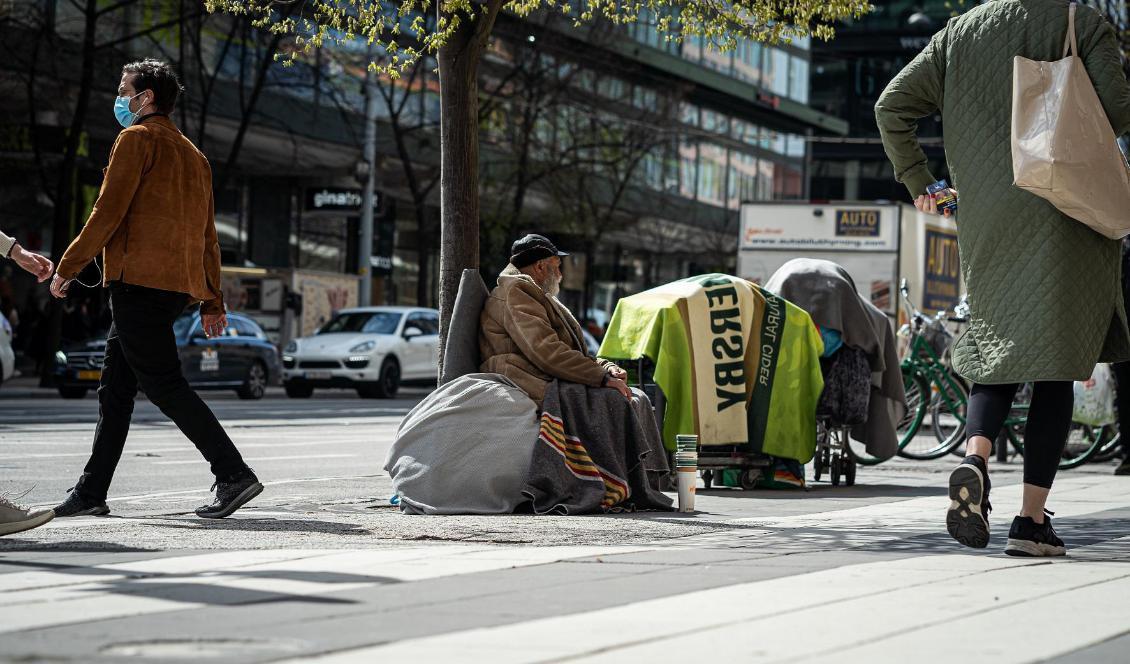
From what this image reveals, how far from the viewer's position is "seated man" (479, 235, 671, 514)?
8445mm

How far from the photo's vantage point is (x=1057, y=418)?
21.2 feet

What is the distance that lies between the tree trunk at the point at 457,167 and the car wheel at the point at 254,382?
18.5 m

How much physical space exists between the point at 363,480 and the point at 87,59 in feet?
58.5

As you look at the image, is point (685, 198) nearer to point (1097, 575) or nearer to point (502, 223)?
point (502, 223)

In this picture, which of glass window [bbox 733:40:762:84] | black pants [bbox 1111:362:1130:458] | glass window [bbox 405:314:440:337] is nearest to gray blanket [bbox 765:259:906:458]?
black pants [bbox 1111:362:1130:458]

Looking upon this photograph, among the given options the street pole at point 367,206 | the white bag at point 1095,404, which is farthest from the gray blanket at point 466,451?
the street pole at point 367,206

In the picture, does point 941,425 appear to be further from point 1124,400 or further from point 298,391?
point 298,391

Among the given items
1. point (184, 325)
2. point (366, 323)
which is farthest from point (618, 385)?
point (366, 323)

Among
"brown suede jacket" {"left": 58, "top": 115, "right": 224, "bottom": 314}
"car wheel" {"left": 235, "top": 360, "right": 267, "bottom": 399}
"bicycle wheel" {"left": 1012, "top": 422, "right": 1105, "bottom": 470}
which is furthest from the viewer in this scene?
"car wheel" {"left": 235, "top": 360, "right": 267, "bottom": 399}

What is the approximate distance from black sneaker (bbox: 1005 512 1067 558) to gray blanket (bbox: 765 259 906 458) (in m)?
5.27

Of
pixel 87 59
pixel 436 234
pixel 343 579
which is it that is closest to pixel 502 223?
pixel 436 234

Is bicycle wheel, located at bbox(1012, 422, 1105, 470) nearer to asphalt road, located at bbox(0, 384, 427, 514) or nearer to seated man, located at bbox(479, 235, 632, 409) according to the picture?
asphalt road, located at bbox(0, 384, 427, 514)

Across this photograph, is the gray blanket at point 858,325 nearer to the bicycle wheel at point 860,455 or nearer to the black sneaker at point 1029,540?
the bicycle wheel at point 860,455

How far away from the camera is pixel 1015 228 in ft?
21.1
